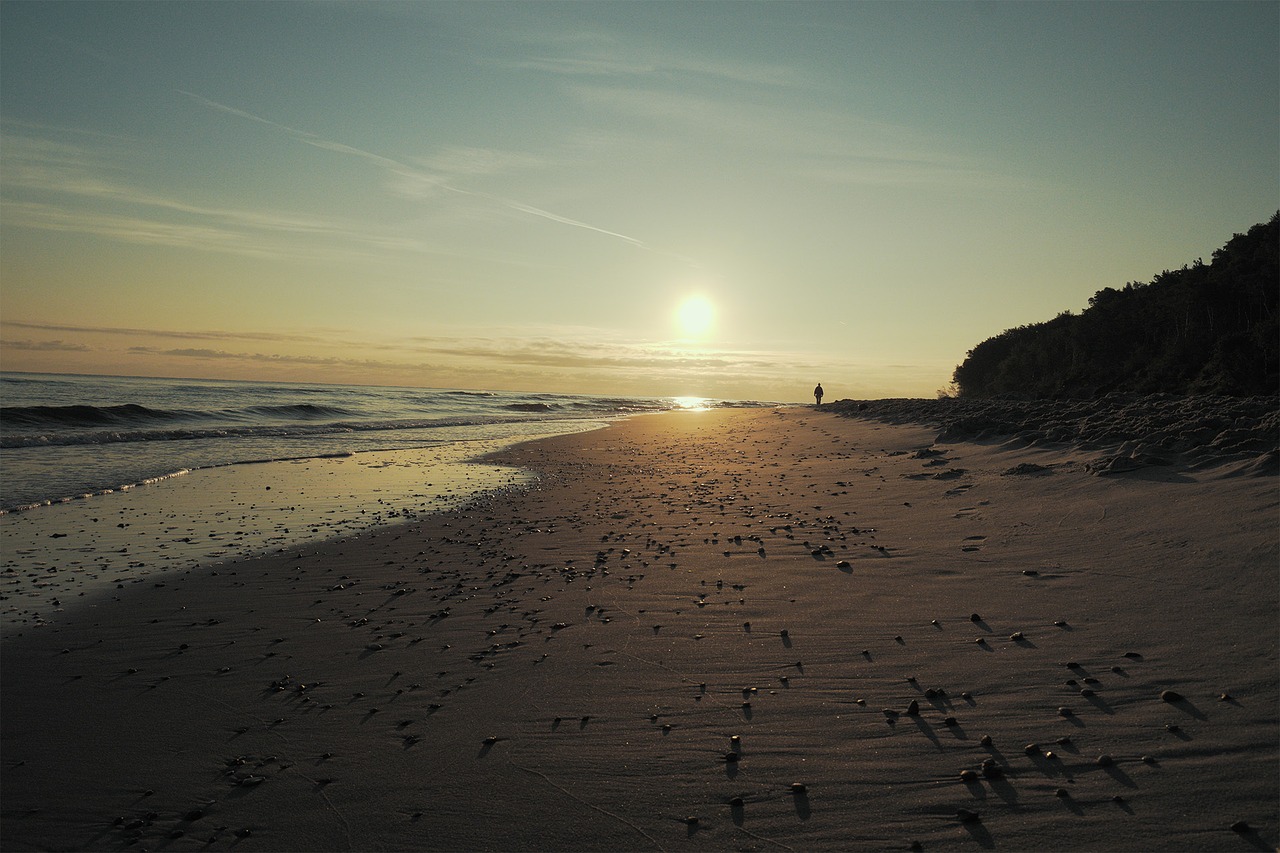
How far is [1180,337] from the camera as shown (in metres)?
48.4

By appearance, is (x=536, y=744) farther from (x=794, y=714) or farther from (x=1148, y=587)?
(x=1148, y=587)

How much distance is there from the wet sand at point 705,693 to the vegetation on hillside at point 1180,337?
38.8 meters

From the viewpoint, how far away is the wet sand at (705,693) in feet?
14.0

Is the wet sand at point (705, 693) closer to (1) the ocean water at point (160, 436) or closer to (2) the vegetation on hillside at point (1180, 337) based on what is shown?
(1) the ocean water at point (160, 436)

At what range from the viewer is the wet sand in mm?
4266

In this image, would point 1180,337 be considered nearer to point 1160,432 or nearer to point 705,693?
point 1160,432

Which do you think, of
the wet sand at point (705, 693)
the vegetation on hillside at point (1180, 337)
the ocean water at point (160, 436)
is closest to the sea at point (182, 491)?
the ocean water at point (160, 436)

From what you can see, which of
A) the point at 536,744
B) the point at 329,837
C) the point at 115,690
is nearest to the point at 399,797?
the point at 329,837

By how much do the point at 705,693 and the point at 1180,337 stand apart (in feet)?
188

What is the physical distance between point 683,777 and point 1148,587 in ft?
17.8

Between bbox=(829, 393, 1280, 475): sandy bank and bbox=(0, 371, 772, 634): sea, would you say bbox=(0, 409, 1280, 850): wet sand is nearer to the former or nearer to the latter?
bbox=(829, 393, 1280, 475): sandy bank

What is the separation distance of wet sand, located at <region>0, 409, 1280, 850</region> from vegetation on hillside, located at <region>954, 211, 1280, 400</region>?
3876 centimetres

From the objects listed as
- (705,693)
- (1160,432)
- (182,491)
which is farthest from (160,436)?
(1160,432)

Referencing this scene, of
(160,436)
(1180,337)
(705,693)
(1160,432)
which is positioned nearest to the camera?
(705,693)
